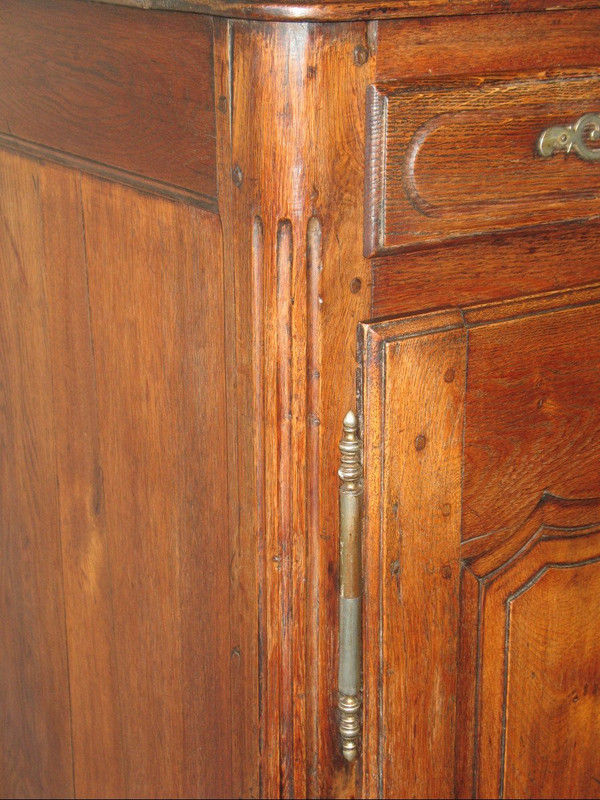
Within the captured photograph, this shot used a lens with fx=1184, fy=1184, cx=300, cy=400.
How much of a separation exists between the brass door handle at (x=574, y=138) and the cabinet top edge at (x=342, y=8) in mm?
82

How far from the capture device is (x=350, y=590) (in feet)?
2.78

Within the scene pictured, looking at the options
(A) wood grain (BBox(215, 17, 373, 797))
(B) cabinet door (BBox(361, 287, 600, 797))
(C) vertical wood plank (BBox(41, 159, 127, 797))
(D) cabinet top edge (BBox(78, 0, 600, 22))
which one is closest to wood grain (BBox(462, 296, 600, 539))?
(B) cabinet door (BBox(361, 287, 600, 797))

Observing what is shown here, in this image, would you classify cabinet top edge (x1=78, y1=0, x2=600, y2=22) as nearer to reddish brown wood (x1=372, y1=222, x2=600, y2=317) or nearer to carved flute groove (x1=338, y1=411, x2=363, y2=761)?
reddish brown wood (x1=372, y1=222, x2=600, y2=317)

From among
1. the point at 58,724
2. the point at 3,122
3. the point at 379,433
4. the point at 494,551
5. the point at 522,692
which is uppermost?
the point at 3,122

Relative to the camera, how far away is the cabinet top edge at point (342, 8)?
0.71 m

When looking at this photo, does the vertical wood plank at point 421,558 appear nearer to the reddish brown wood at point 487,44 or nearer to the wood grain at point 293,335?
the wood grain at point 293,335

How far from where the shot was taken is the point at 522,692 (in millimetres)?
979

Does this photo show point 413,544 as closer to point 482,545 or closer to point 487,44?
point 482,545

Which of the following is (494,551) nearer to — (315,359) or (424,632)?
(424,632)

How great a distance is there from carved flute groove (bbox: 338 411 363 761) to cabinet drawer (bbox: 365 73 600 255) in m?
0.14

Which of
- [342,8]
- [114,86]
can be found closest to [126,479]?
[114,86]

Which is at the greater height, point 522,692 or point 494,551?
point 494,551

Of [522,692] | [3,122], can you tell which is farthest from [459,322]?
[3,122]

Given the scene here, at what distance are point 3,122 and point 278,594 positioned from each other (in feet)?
1.65
